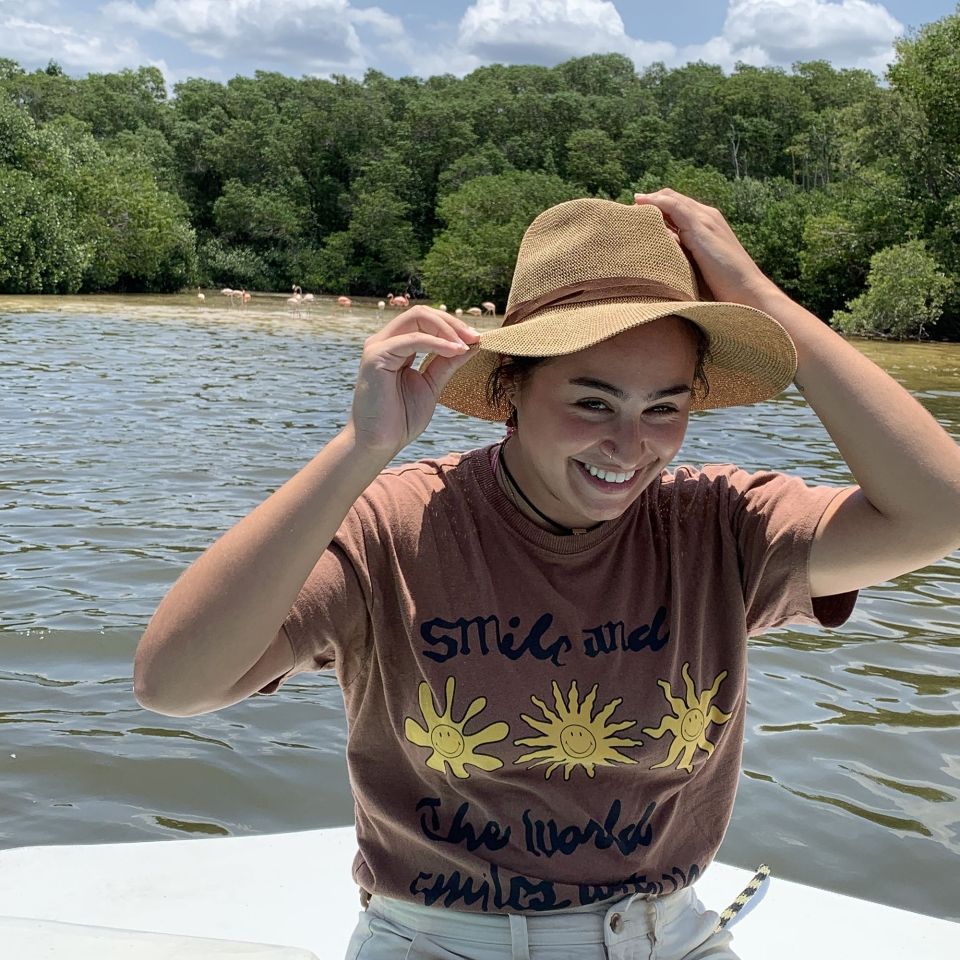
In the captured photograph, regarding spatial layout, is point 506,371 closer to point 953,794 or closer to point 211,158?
point 953,794

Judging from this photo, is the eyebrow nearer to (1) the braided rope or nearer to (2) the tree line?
(1) the braided rope

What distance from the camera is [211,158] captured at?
1769 inches

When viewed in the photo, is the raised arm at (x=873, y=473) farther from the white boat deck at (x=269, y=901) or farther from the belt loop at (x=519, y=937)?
the white boat deck at (x=269, y=901)

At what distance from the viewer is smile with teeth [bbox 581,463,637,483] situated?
1649 millimetres

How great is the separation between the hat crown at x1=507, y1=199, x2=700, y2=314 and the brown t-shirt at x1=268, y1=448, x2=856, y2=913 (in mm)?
329

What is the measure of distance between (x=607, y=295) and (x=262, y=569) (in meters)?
0.63

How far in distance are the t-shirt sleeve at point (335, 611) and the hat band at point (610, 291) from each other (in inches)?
17.6

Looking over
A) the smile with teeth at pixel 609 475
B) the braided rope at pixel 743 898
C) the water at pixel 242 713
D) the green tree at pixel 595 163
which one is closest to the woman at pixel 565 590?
the smile with teeth at pixel 609 475

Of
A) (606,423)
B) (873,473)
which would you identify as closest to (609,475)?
(606,423)

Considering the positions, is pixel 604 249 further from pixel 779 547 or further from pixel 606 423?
pixel 779 547

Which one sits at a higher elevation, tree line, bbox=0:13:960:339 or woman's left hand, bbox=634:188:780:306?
tree line, bbox=0:13:960:339

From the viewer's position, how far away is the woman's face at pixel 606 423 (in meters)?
1.65

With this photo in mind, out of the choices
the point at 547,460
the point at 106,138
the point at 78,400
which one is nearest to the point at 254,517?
the point at 547,460

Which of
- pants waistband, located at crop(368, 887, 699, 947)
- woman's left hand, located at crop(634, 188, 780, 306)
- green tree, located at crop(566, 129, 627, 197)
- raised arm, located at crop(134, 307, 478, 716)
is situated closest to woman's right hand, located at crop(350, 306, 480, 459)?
raised arm, located at crop(134, 307, 478, 716)
